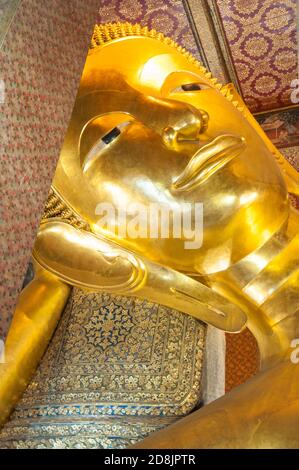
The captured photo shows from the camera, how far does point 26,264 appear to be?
80 centimetres

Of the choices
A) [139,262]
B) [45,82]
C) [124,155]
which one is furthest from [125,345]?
[45,82]

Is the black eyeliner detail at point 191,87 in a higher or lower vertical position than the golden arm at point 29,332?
higher

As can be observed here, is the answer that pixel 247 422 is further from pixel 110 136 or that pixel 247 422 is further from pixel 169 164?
pixel 110 136

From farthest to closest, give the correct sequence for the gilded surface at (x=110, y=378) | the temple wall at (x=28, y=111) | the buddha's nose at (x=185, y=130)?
the buddha's nose at (x=185, y=130) < the gilded surface at (x=110, y=378) < the temple wall at (x=28, y=111)

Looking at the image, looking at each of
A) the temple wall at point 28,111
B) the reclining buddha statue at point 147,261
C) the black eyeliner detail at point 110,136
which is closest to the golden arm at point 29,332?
the reclining buddha statue at point 147,261

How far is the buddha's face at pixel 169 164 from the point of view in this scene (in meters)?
1.14

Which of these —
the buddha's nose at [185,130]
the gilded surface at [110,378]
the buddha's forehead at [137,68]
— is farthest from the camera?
the buddha's forehead at [137,68]

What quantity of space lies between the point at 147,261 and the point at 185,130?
0.92ft

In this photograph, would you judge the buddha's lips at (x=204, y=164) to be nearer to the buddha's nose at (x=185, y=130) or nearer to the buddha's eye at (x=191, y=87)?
the buddha's nose at (x=185, y=130)

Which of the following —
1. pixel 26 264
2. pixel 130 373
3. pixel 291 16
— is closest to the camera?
pixel 26 264

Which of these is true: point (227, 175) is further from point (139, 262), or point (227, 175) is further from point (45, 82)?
point (45, 82)

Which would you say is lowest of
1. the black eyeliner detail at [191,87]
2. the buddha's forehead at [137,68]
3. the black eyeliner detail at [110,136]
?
the black eyeliner detail at [191,87]

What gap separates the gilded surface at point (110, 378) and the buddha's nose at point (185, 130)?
35 cm

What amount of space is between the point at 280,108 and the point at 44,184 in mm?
2333
